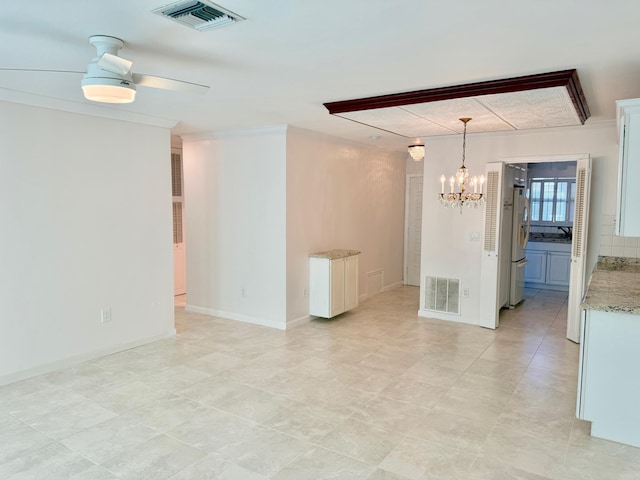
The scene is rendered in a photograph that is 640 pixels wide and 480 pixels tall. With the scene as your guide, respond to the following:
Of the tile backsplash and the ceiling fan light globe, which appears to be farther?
the tile backsplash

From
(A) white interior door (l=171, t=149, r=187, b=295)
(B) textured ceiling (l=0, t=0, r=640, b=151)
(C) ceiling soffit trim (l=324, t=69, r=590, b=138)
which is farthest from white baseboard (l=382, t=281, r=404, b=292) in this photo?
(B) textured ceiling (l=0, t=0, r=640, b=151)

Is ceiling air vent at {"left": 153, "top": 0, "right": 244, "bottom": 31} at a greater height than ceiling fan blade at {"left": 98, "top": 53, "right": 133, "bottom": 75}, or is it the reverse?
ceiling air vent at {"left": 153, "top": 0, "right": 244, "bottom": 31}

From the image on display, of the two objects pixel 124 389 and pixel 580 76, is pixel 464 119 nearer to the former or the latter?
pixel 580 76

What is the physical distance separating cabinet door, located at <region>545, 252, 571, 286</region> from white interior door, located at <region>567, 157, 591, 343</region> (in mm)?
3100

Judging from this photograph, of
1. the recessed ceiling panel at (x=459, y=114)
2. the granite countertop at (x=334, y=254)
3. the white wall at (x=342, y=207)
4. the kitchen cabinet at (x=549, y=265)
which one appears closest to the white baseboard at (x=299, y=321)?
the white wall at (x=342, y=207)

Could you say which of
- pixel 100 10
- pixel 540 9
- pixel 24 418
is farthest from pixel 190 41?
pixel 24 418

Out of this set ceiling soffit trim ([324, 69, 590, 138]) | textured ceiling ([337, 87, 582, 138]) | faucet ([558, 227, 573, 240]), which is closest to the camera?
ceiling soffit trim ([324, 69, 590, 138])

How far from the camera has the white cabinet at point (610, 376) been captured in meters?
2.85

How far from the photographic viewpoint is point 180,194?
7090 millimetres

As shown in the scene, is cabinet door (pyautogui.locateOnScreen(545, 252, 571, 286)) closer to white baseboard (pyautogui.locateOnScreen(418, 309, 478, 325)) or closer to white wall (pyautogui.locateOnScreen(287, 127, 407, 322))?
white wall (pyautogui.locateOnScreen(287, 127, 407, 322))

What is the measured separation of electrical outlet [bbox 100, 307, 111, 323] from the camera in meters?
4.41

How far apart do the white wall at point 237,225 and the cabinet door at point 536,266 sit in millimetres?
5104

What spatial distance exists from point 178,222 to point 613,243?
19.8 feet

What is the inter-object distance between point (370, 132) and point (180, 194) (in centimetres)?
339
